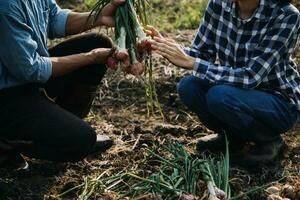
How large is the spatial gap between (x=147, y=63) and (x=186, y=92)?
28cm

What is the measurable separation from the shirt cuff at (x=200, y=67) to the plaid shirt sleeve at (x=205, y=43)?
21 centimetres

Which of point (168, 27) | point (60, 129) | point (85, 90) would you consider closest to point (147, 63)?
point (85, 90)

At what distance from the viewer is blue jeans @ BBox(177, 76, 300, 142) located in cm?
326

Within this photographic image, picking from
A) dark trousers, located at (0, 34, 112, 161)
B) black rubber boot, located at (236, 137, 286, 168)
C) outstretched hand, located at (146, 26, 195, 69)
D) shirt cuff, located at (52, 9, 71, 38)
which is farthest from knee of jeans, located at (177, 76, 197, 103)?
shirt cuff, located at (52, 9, 71, 38)

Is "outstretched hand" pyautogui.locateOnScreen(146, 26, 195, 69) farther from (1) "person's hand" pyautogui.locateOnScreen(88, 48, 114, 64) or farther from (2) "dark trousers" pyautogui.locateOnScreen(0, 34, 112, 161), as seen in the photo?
(2) "dark trousers" pyautogui.locateOnScreen(0, 34, 112, 161)

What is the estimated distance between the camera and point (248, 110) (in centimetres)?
328

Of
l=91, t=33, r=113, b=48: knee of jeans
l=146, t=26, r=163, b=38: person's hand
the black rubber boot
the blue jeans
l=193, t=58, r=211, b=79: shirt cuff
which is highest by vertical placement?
l=146, t=26, r=163, b=38: person's hand

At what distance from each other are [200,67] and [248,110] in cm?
32

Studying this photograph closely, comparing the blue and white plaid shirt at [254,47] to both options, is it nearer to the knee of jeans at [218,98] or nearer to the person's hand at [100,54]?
the knee of jeans at [218,98]

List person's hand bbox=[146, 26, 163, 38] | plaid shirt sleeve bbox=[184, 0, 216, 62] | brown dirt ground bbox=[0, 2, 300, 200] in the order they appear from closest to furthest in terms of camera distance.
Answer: brown dirt ground bbox=[0, 2, 300, 200] → person's hand bbox=[146, 26, 163, 38] → plaid shirt sleeve bbox=[184, 0, 216, 62]

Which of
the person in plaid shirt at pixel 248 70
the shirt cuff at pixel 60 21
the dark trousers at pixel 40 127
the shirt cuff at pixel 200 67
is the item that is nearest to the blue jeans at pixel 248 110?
the person in plaid shirt at pixel 248 70

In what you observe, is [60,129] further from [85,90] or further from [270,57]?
[270,57]

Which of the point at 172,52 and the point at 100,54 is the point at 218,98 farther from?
the point at 100,54

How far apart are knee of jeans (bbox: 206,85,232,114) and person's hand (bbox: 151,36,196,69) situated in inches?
7.3
